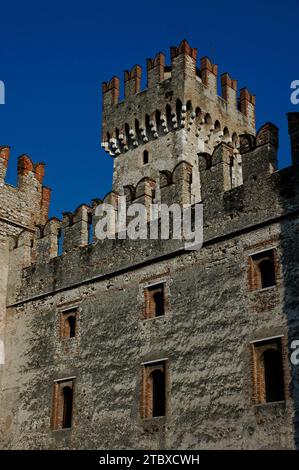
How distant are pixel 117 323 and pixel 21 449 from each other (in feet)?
13.5

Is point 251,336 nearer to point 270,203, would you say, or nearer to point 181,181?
point 270,203

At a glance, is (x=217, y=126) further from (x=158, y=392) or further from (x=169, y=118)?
(x=158, y=392)

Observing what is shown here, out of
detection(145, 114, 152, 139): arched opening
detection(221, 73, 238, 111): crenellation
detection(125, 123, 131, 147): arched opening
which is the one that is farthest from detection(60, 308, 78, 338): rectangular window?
detection(221, 73, 238, 111): crenellation

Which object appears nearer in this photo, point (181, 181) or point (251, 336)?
point (251, 336)

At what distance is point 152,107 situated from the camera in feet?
84.1

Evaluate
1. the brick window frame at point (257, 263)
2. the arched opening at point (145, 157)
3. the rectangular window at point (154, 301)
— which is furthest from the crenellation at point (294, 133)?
the arched opening at point (145, 157)

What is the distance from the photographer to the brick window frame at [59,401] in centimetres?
1644

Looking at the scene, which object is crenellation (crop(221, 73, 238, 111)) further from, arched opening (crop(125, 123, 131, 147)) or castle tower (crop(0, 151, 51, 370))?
castle tower (crop(0, 151, 51, 370))

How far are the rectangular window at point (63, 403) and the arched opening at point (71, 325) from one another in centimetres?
114

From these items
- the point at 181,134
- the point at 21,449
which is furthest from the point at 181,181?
the point at 181,134

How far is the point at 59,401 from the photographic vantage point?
54.8ft

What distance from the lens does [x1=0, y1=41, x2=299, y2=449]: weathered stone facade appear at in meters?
13.0

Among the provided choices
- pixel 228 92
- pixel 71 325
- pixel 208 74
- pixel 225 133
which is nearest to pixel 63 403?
pixel 71 325

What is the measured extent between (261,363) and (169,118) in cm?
1381
